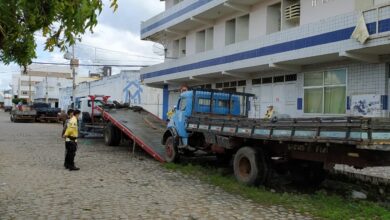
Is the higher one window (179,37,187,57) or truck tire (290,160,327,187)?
window (179,37,187,57)

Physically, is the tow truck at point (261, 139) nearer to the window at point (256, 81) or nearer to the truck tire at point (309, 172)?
the truck tire at point (309, 172)

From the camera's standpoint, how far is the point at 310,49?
593 inches

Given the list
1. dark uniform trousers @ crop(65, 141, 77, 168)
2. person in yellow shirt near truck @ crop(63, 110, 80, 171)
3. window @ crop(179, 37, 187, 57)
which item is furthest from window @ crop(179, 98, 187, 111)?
window @ crop(179, 37, 187, 57)

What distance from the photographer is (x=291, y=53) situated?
1598 centimetres

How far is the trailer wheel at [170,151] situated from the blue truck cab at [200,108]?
0.06m

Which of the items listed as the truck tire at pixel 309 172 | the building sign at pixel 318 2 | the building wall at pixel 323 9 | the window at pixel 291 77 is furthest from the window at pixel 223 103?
the building sign at pixel 318 2

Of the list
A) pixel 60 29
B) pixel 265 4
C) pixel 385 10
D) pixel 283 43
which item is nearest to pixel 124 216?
pixel 60 29

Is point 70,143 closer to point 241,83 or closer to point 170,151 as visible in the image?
point 170,151

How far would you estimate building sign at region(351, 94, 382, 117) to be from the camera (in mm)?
13938

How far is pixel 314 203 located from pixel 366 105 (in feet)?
23.0

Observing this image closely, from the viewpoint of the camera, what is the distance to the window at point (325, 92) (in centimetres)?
1550

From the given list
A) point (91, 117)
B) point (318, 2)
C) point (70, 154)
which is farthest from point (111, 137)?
point (318, 2)

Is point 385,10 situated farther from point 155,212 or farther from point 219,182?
point 155,212

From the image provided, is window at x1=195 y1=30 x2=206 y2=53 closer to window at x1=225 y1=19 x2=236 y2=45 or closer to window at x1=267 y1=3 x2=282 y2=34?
window at x1=225 y1=19 x2=236 y2=45
